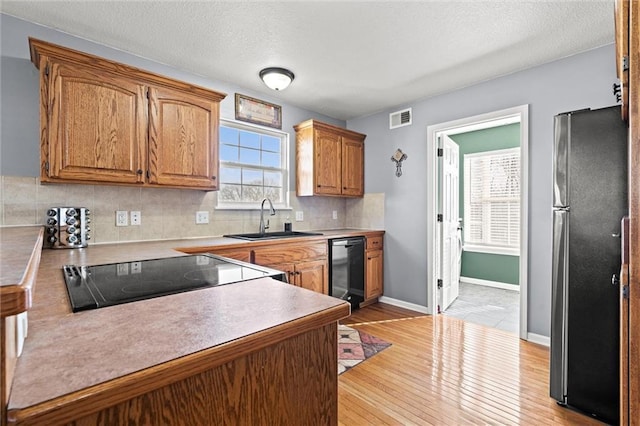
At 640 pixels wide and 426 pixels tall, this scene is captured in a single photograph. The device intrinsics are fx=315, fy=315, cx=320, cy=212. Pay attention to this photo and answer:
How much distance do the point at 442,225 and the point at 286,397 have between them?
322 centimetres

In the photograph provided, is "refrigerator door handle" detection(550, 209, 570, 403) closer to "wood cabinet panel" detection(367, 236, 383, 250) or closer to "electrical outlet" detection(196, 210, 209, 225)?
"wood cabinet panel" detection(367, 236, 383, 250)

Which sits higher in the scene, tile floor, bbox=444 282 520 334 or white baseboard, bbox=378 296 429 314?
white baseboard, bbox=378 296 429 314

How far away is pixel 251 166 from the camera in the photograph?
3.55 metres

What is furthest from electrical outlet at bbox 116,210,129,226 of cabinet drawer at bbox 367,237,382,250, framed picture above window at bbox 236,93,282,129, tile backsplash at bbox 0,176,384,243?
cabinet drawer at bbox 367,237,382,250

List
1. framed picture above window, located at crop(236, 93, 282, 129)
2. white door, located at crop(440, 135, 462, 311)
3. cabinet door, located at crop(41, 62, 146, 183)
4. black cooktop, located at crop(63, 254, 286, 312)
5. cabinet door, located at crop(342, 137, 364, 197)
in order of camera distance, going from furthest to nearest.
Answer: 1. cabinet door, located at crop(342, 137, 364, 197)
2. white door, located at crop(440, 135, 462, 311)
3. framed picture above window, located at crop(236, 93, 282, 129)
4. cabinet door, located at crop(41, 62, 146, 183)
5. black cooktop, located at crop(63, 254, 286, 312)

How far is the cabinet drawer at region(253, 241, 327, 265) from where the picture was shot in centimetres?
277

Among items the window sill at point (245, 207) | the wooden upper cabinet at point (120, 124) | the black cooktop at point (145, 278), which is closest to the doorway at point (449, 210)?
the window sill at point (245, 207)

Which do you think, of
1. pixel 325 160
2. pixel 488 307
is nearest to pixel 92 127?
pixel 325 160

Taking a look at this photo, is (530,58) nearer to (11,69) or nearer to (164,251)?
(164,251)

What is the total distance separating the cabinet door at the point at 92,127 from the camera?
6.63 feet

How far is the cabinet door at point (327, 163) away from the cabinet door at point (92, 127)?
1.88 metres

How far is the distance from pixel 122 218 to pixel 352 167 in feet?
8.79

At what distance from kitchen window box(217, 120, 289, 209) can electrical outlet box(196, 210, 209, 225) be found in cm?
17

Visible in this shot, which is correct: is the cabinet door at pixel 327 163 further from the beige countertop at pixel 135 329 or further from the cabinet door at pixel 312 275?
the beige countertop at pixel 135 329
